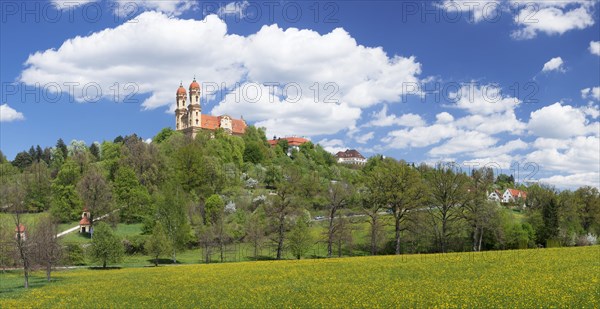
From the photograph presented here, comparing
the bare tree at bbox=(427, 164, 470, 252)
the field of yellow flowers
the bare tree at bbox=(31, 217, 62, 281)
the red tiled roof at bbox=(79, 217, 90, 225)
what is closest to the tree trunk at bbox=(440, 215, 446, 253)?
the bare tree at bbox=(427, 164, 470, 252)

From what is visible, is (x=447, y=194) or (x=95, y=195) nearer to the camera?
(x=447, y=194)

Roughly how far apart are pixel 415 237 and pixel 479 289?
157ft

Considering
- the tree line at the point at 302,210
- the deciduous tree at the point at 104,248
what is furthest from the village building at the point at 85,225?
the deciduous tree at the point at 104,248

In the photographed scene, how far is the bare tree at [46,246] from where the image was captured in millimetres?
46750

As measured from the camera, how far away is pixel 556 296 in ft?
81.4

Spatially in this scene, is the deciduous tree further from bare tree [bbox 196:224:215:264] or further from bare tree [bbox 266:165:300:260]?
bare tree [bbox 266:165:300:260]

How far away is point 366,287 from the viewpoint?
3097 centimetres

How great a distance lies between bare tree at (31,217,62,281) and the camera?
46750 mm

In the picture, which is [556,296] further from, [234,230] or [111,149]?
[111,149]

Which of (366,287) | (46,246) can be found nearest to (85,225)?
(46,246)

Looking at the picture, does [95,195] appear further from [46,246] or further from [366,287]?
[366,287]

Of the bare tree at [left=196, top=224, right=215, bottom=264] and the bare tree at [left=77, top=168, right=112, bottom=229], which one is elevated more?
the bare tree at [left=77, top=168, right=112, bottom=229]

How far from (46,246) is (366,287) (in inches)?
1281

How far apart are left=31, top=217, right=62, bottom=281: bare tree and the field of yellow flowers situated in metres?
2.48
